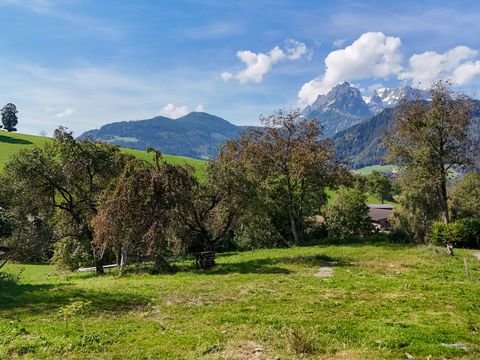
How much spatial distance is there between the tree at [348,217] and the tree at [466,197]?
18111 millimetres

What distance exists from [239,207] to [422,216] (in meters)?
37.6

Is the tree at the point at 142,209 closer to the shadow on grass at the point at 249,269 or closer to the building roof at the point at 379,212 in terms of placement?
the shadow on grass at the point at 249,269

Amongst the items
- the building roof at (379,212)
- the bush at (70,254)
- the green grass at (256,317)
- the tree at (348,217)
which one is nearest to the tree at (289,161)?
the tree at (348,217)

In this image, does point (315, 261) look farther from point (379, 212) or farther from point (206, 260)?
point (379, 212)

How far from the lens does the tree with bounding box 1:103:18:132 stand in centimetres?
15600

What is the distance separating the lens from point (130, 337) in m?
11.3

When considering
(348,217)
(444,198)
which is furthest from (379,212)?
(444,198)

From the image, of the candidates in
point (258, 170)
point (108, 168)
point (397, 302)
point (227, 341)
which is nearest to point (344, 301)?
point (397, 302)

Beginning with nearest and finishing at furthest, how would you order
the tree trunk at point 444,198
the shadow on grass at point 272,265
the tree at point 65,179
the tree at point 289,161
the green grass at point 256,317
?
the green grass at point 256,317, the shadow on grass at point 272,265, the tree at point 65,179, the tree trunk at point 444,198, the tree at point 289,161

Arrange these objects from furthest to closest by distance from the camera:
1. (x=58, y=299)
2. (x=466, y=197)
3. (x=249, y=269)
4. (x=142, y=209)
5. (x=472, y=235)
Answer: (x=466, y=197), (x=472, y=235), (x=142, y=209), (x=249, y=269), (x=58, y=299)

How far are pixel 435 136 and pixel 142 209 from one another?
29.3 m

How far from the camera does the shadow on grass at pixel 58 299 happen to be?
1523 centimetres

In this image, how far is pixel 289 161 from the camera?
41.4 m

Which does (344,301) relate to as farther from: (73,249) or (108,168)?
(73,249)
